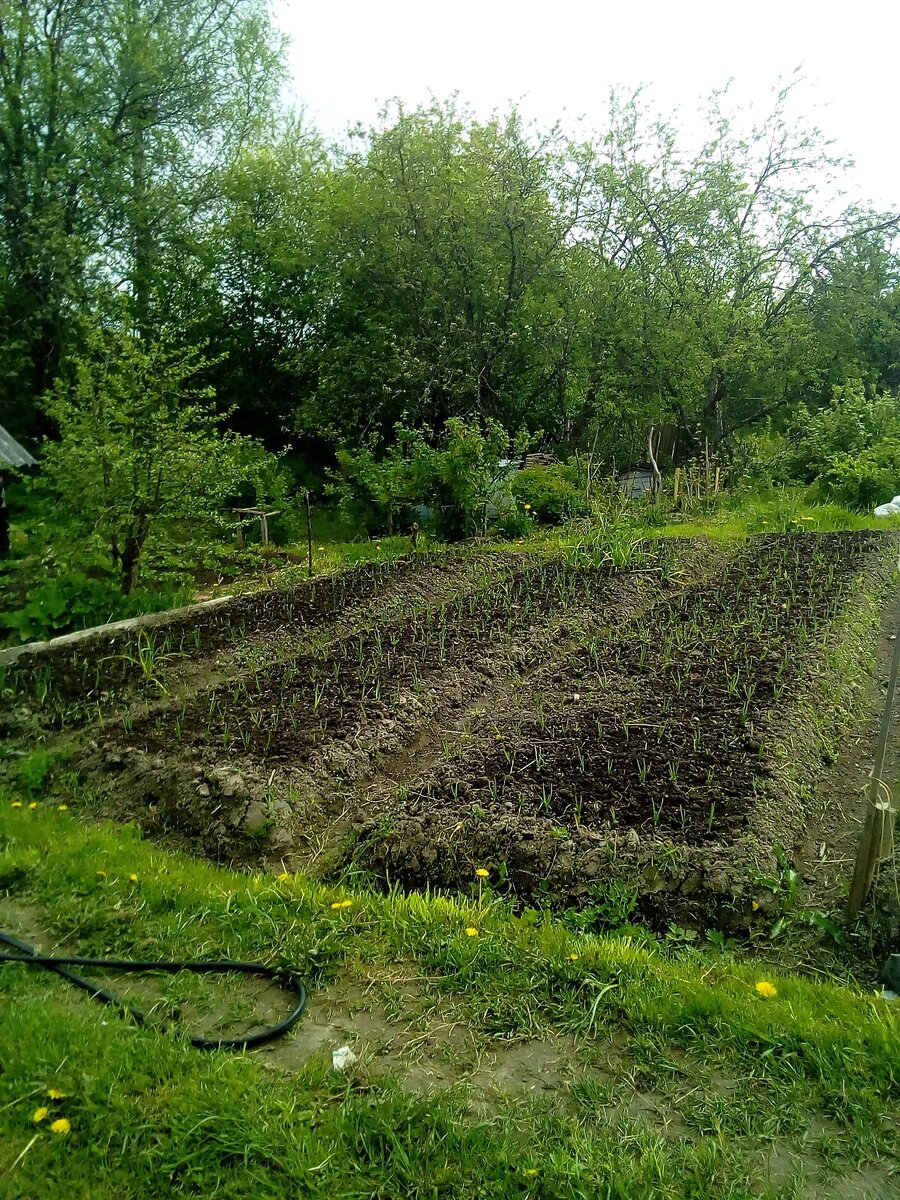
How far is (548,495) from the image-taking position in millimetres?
10297

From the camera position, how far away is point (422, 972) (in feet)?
8.36

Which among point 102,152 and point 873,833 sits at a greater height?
point 102,152

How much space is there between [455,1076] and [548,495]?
868 cm

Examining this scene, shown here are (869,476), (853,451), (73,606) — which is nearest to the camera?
(73,606)

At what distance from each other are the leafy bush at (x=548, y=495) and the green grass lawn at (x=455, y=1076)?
25.3ft

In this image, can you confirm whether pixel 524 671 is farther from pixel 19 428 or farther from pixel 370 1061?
pixel 19 428

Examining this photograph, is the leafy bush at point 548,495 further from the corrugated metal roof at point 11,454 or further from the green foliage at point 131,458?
the corrugated metal roof at point 11,454

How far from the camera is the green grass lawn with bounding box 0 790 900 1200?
1844 mm

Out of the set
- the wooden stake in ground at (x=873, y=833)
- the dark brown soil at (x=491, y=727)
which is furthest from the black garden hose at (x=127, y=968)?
the wooden stake in ground at (x=873, y=833)

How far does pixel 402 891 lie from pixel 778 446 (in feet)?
37.0

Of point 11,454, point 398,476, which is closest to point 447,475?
point 398,476

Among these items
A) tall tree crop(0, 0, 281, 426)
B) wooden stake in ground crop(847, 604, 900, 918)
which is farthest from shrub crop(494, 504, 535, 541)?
tall tree crop(0, 0, 281, 426)

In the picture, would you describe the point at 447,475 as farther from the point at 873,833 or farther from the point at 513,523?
the point at 873,833

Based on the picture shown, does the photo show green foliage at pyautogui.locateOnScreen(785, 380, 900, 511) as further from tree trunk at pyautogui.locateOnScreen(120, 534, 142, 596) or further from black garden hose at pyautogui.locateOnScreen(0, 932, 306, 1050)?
black garden hose at pyautogui.locateOnScreen(0, 932, 306, 1050)
